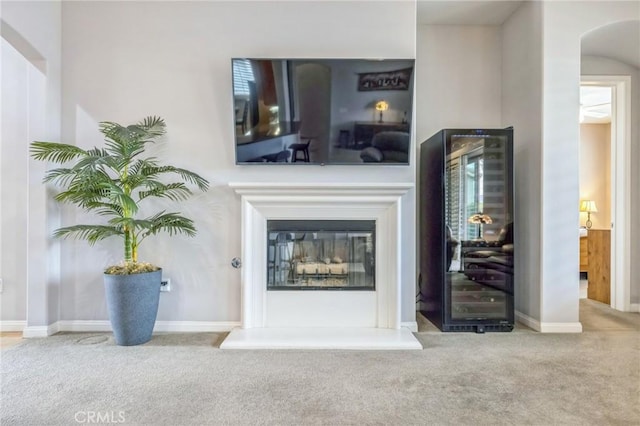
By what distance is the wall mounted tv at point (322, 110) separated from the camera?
2.74m

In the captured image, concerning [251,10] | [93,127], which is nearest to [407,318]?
[251,10]

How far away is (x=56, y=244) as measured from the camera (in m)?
2.87

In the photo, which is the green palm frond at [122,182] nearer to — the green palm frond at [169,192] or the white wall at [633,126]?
the green palm frond at [169,192]

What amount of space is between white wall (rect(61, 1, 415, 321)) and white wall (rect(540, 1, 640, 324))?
110 centimetres

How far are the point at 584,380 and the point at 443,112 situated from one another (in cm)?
252

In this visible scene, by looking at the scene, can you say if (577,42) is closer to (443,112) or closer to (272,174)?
(443,112)

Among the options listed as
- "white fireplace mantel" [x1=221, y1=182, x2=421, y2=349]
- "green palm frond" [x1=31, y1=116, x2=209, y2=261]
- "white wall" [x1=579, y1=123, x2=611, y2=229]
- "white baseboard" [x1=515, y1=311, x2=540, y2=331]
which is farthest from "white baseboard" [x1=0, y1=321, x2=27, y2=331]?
"white wall" [x1=579, y1=123, x2=611, y2=229]

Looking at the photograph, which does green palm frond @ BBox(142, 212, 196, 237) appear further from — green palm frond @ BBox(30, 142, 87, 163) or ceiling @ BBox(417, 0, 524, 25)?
ceiling @ BBox(417, 0, 524, 25)

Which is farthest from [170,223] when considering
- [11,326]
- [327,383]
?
[11,326]

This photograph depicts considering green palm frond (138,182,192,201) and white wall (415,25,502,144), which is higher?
white wall (415,25,502,144)

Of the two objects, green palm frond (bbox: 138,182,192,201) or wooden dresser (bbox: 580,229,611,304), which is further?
wooden dresser (bbox: 580,229,611,304)

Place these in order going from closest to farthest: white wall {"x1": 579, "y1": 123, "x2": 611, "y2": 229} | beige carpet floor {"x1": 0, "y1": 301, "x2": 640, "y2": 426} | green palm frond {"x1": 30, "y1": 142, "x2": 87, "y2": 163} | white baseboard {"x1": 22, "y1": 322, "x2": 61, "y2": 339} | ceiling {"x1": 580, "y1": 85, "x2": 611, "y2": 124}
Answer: beige carpet floor {"x1": 0, "y1": 301, "x2": 640, "y2": 426}
green palm frond {"x1": 30, "y1": 142, "x2": 87, "y2": 163}
white baseboard {"x1": 22, "y1": 322, "x2": 61, "y2": 339}
ceiling {"x1": 580, "y1": 85, "x2": 611, "y2": 124}
white wall {"x1": 579, "y1": 123, "x2": 611, "y2": 229}

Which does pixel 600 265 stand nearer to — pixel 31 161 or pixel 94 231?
pixel 94 231

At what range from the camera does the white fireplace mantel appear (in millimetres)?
2793
